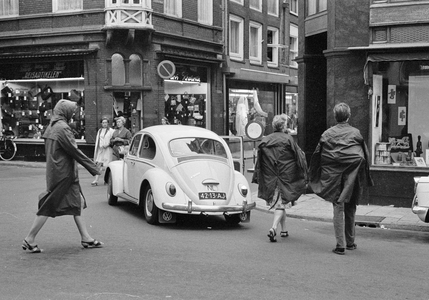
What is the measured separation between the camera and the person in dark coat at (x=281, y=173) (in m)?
9.02

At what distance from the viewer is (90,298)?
570cm

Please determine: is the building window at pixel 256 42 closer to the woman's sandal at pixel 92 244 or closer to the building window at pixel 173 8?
the building window at pixel 173 8

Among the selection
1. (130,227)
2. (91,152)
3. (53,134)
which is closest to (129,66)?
(91,152)

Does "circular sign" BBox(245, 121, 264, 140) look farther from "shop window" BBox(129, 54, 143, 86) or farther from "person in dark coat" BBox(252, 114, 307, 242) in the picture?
"shop window" BBox(129, 54, 143, 86)

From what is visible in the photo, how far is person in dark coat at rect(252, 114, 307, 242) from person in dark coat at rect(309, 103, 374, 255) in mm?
702

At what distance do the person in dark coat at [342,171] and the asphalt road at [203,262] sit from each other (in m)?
0.52

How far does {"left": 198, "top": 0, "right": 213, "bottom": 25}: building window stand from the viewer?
26.5 meters

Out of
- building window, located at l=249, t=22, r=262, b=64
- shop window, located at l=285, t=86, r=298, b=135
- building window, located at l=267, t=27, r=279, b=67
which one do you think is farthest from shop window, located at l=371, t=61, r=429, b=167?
shop window, located at l=285, t=86, r=298, b=135

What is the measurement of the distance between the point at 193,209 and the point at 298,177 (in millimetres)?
1749

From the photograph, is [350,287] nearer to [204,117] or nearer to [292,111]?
[204,117]

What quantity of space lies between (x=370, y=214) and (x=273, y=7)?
23671 millimetres

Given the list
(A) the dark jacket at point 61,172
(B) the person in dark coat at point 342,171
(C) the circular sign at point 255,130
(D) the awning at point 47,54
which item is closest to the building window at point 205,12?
(D) the awning at point 47,54

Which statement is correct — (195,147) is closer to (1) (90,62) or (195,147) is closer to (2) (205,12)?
(1) (90,62)

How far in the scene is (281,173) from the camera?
907cm
